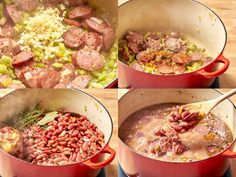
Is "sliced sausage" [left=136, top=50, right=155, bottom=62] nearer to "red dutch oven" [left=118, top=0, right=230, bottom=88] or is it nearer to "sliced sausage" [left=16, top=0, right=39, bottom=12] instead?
"red dutch oven" [left=118, top=0, right=230, bottom=88]

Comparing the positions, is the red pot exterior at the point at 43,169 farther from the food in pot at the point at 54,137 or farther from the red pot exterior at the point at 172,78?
the red pot exterior at the point at 172,78

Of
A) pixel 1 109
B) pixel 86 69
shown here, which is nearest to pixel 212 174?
pixel 86 69

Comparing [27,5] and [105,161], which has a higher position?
[27,5]

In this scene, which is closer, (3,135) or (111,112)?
(3,135)

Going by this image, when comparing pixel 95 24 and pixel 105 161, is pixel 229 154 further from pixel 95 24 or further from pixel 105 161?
pixel 95 24

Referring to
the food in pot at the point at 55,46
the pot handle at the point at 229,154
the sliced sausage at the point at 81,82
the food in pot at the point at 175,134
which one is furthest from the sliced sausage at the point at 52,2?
the pot handle at the point at 229,154

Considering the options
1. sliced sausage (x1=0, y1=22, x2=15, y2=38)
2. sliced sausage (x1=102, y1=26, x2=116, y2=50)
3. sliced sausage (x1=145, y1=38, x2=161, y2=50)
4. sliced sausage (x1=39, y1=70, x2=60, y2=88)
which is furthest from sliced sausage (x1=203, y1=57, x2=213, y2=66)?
sliced sausage (x1=0, y1=22, x2=15, y2=38)

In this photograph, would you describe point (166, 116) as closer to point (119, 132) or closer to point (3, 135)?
point (119, 132)

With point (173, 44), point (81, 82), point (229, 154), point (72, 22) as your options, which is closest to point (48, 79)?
point (81, 82)
